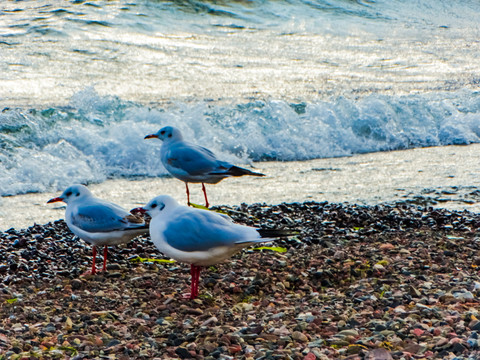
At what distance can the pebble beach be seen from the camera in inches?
147

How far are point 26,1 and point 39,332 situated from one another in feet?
56.0

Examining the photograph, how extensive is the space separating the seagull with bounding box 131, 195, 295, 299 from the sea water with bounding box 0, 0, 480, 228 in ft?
12.9

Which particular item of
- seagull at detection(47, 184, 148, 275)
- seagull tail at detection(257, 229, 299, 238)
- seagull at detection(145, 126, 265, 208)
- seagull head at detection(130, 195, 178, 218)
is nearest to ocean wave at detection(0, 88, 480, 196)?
seagull at detection(145, 126, 265, 208)

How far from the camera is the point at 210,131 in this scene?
478 inches

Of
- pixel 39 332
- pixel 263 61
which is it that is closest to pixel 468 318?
pixel 39 332

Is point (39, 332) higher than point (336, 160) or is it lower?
higher

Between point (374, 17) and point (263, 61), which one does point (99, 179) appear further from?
point (374, 17)

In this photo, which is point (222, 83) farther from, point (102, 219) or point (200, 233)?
point (200, 233)

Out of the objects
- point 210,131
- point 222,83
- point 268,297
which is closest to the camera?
point 268,297

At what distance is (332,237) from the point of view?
6.57 m

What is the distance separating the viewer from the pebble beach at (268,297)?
3740 millimetres

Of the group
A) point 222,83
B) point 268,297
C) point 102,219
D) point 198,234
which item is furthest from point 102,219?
point 222,83

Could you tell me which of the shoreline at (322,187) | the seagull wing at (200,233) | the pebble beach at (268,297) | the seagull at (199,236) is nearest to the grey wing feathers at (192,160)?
the shoreline at (322,187)

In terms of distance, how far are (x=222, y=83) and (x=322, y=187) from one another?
268 inches
